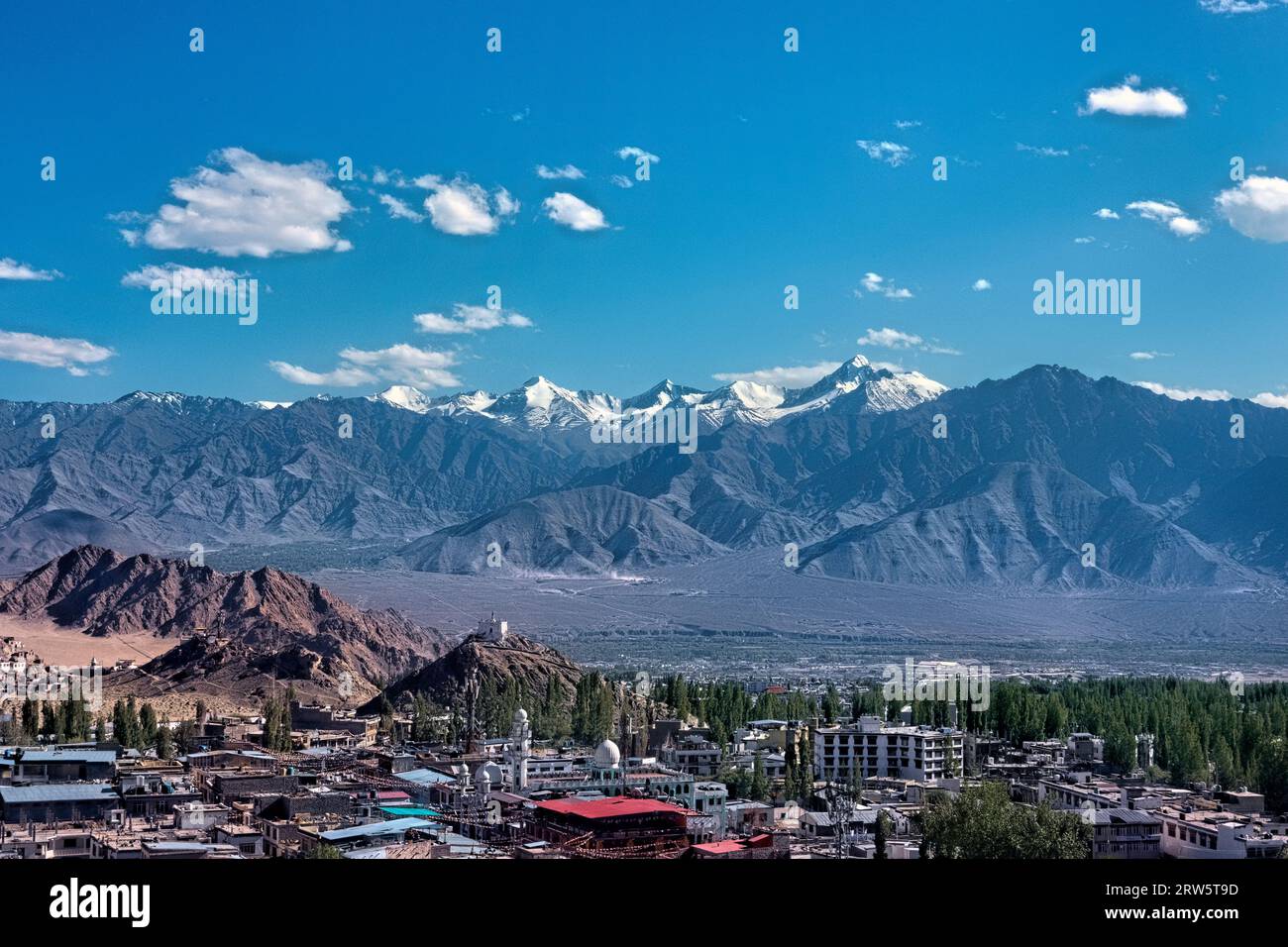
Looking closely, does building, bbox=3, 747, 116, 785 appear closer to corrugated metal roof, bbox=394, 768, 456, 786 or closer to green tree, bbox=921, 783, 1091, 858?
corrugated metal roof, bbox=394, 768, 456, 786

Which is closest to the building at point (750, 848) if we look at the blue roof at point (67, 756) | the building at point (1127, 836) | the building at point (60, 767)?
the building at point (1127, 836)

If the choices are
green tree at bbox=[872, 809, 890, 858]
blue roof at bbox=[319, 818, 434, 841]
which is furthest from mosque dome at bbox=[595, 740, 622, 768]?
blue roof at bbox=[319, 818, 434, 841]

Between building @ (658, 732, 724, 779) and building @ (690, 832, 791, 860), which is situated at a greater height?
building @ (690, 832, 791, 860)

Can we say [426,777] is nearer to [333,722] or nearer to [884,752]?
[884,752]

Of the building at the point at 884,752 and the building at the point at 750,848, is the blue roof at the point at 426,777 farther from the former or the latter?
the building at the point at 884,752

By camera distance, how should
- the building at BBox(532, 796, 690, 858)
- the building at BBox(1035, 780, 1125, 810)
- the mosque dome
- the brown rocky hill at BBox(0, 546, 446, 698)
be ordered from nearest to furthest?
the building at BBox(532, 796, 690, 858) < the building at BBox(1035, 780, 1125, 810) < the mosque dome < the brown rocky hill at BBox(0, 546, 446, 698)

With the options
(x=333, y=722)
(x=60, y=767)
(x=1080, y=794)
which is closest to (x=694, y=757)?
(x=1080, y=794)
